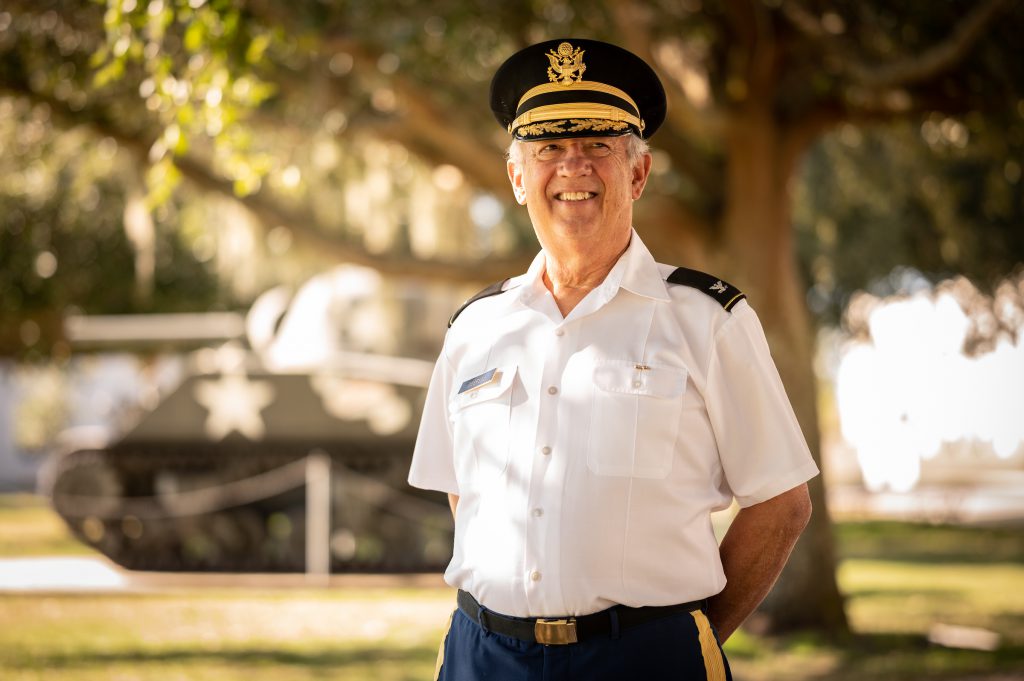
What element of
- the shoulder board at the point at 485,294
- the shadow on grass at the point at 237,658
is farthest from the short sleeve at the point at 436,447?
the shadow on grass at the point at 237,658

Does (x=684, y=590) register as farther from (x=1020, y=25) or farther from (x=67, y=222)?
(x=67, y=222)

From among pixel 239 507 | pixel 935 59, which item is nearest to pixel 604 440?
pixel 935 59

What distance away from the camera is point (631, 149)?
2812 millimetres

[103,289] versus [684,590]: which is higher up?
[103,289]

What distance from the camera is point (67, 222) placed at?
21.3m

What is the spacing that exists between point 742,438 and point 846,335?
1754 cm

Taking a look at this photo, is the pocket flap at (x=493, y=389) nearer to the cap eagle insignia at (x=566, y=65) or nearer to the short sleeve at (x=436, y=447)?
the short sleeve at (x=436, y=447)

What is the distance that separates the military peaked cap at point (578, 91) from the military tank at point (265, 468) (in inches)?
446

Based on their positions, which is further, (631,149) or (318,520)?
(318,520)

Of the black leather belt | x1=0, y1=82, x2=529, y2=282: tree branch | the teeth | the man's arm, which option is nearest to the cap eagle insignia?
the teeth

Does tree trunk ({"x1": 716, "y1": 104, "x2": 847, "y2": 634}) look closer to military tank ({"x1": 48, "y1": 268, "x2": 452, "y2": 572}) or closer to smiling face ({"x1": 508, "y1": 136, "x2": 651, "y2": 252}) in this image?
military tank ({"x1": 48, "y1": 268, "x2": 452, "y2": 572})

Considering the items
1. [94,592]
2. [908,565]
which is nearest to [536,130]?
[94,592]

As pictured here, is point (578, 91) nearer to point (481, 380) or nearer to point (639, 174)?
point (639, 174)

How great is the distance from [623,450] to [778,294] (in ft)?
24.5
